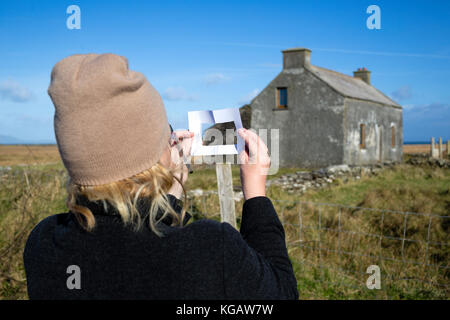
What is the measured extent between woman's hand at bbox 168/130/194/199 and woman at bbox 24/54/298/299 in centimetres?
8

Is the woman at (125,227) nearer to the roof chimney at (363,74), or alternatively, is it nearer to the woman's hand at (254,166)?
the woman's hand at (254,166)

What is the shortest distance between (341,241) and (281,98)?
1576 cm

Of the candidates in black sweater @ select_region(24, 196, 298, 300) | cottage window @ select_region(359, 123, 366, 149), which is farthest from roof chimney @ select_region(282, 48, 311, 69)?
black sweater @ select_region(24, 196, 298, 300)

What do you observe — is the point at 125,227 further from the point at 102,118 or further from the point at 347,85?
the point at 347,85

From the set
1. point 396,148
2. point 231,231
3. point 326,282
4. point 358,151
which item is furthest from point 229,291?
point 396,148

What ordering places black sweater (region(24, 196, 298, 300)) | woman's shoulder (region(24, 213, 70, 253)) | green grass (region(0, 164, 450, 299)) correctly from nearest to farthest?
black sweater (region(24, 196, 298, 300)) → woman's shoulder (region(24, 213, 70, 253)) → green grass (region(0, 164, 450, 299))

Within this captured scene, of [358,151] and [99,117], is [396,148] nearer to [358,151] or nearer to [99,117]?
[358,151]

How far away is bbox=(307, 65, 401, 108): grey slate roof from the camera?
1952 cm

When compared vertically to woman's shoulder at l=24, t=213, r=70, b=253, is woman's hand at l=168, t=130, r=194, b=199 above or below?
above

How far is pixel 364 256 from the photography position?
5.14 meters

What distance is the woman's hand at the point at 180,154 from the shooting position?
1310 mm

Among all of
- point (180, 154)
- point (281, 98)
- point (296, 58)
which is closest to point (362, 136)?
point (281, 98)

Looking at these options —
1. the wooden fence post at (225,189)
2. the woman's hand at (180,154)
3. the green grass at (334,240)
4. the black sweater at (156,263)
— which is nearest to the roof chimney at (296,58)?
→ the green grass at (334,240)

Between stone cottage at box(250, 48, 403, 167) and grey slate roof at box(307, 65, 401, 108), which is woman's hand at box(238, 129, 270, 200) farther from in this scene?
grey slate roof at box(307, 65, 401, 108)
